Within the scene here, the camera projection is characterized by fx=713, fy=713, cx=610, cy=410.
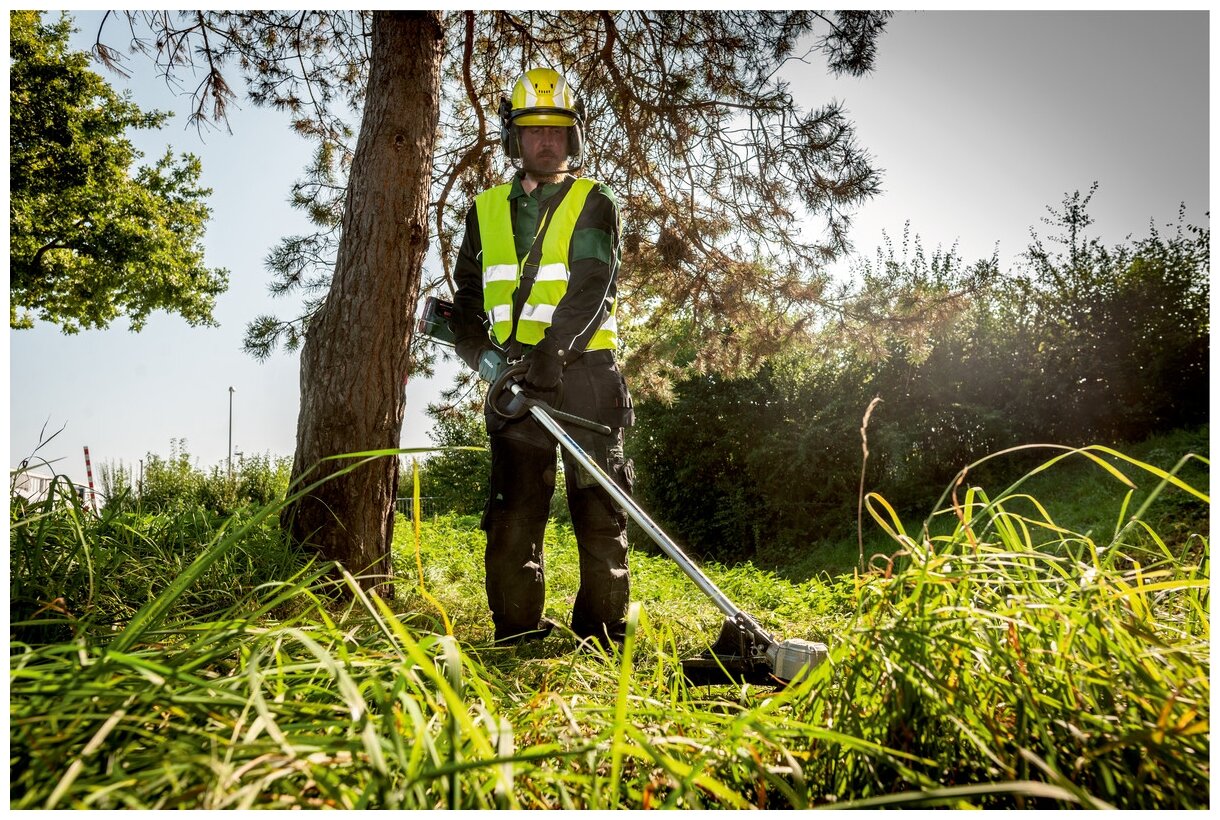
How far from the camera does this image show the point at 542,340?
9.11 ft

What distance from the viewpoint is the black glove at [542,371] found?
270 centimetres

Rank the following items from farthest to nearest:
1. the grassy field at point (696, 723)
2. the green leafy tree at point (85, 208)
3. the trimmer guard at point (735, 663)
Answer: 1. the green leafy tree at point (85, 208)
2. the trimmer guard at point (735, 663)
3. the grassy field at point (696, 723)

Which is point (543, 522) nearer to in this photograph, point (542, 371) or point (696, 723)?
point (542, 371)

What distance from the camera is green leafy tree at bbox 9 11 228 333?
12.6 meters

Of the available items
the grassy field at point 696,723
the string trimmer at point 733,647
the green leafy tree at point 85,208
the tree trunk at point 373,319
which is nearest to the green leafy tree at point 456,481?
the green leafy tree at point 85,208

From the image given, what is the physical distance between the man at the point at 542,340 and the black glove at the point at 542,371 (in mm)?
72

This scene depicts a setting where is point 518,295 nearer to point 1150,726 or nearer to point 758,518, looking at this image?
point 1150,726

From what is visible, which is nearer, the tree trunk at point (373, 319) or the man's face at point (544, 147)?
the man's face at point (544, 147)

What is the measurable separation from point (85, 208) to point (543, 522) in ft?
52.2

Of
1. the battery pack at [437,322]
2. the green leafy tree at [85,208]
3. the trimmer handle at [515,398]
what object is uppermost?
the green leafy tree at [85,208]

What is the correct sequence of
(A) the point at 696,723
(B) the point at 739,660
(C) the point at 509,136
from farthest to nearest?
(C) the point at 509,136 < (B) the point at 739,660 < (A) the point at 696,723

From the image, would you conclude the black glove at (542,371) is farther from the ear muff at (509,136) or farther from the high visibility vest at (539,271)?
the ear muff at (509,136)

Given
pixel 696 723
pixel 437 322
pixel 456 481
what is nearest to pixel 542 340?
pixel 437 322

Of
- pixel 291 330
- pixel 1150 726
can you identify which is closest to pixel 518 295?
pixel 1150 726
